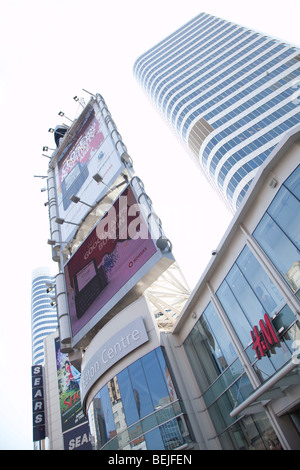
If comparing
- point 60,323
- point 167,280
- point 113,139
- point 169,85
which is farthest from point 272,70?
point 60,323

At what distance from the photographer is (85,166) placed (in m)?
29.5

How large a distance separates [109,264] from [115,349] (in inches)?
Answer: 206

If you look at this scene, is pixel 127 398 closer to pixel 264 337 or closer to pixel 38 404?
pixel 264 337

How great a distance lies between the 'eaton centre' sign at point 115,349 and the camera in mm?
17047

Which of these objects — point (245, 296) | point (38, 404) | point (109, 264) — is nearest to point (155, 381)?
point (245, 296)

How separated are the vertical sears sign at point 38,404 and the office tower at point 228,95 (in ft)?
149

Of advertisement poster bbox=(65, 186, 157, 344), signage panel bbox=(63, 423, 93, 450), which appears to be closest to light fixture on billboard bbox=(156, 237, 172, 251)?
advertisement poster bbox=(65, 186, 157, 344)

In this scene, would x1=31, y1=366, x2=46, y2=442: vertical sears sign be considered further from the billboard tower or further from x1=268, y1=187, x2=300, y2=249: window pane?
x1=268, y1=187, x2=300, y2=249: window pane

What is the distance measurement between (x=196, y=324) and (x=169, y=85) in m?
88.0

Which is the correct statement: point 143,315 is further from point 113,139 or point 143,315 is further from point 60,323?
point 113,139

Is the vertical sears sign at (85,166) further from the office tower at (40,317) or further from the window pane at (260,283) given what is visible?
the office tower at (40,317)

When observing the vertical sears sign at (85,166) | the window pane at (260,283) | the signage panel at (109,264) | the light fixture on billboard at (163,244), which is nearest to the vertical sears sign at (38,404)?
the vertical sears sign at (85,166)

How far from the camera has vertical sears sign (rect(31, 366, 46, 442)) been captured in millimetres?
41781

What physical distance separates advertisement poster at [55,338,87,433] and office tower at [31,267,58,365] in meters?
86.8
